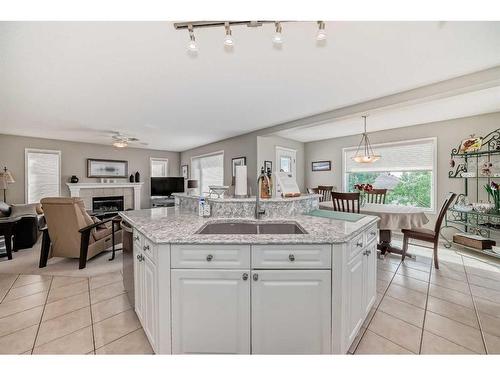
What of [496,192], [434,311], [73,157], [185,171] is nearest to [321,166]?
[496,192]

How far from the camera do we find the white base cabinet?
4.23ft

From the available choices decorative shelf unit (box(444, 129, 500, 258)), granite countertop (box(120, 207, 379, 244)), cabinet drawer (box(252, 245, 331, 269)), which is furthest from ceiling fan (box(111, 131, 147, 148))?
decorative shelf unit (box(444, 129, 500, 258))

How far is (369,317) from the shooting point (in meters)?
1.91

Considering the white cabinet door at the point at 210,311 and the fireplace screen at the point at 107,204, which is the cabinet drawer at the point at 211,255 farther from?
the fireplace screen at the point at 107,204

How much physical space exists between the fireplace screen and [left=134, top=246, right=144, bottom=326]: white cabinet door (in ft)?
18.4

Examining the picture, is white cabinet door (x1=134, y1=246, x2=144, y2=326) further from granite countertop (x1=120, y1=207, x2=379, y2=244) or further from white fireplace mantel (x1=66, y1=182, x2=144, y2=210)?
white fireplace mantel (x1=66, y1=182, x2=144, y2=210)

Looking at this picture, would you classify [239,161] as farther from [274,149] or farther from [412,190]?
[412,190]

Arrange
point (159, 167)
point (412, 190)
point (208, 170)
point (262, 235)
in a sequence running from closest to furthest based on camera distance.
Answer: point (262, 235) → point (412, 190) → point (208, 170) → point (159, 167)

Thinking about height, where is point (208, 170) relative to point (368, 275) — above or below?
above

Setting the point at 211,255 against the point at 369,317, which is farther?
the point at 369,317

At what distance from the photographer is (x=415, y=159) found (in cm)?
462

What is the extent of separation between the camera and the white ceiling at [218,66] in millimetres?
1721

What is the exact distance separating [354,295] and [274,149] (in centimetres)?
447

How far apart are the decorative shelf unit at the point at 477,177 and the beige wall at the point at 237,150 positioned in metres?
3.78
